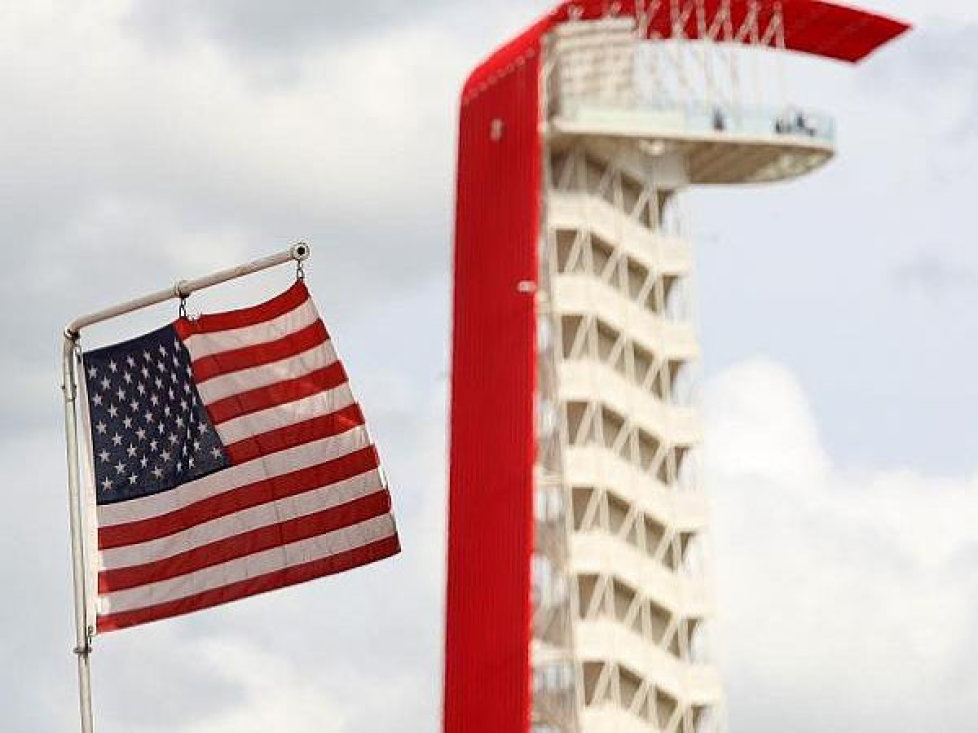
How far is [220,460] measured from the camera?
229 ft

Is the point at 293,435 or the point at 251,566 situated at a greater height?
the point at 293,435

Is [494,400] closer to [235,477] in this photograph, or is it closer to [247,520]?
[235,477]

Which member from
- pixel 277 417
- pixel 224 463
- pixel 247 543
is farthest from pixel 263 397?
pixel 247 543

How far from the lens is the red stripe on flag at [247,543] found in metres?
68.3

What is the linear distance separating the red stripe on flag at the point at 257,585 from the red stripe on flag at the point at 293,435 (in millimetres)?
2941

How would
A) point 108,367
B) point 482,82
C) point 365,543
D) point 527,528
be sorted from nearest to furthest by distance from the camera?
1. point 108,367
2. point 365,543
3. point 527,528
4. point 482,82

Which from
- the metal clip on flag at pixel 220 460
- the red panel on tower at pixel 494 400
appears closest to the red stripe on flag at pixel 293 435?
the metal clip on flag at pixel 220 460

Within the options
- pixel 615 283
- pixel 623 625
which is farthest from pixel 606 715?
pixel 615 283

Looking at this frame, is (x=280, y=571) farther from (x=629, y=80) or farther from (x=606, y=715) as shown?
(x=629, y=80)

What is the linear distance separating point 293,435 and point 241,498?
216 centimetres

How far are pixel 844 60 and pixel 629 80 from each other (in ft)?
26.4

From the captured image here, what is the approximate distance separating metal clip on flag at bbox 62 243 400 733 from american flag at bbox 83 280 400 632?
3 cm

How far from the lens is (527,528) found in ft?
279

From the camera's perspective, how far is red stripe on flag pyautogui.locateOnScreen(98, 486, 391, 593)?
224ft
